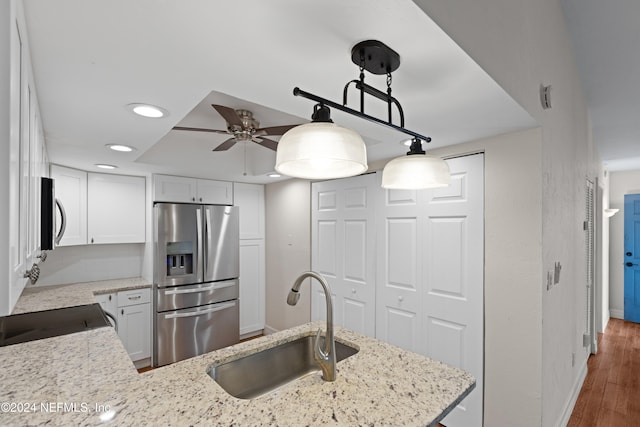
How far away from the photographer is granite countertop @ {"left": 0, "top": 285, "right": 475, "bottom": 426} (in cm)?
92

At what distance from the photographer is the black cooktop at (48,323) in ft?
5.57

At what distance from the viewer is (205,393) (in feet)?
3.41

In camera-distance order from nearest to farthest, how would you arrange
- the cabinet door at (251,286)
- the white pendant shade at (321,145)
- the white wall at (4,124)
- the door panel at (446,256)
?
the white wall at (4,124) → the white pendant shade at (321,145) → the door panel at (446,256) → the cabinet door at (251,286)

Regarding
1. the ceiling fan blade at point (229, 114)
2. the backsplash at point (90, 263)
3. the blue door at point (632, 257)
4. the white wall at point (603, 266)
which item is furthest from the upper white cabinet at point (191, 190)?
the blue door at point (632, 257)

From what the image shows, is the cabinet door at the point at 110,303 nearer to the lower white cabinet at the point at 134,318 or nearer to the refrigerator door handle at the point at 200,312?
the lower white cabinet at the point at 134,318

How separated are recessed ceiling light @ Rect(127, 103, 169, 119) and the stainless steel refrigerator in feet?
6.18

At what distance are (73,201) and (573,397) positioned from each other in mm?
4925

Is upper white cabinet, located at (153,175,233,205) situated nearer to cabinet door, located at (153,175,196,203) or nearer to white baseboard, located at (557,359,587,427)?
cabinet door, located at (153,175,196,203)

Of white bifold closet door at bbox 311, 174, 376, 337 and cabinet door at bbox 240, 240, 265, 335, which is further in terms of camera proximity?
cabinet door at bbox 240, 240, 265, 335

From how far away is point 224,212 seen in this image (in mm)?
3650

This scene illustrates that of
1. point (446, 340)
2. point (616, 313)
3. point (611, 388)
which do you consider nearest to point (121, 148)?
point (446, 340)

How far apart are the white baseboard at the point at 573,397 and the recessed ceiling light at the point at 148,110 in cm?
325

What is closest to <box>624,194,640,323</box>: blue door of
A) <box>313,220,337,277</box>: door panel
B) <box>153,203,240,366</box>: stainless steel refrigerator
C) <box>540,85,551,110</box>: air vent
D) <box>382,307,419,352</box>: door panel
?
<box>540,85,551,110</box>: air vent

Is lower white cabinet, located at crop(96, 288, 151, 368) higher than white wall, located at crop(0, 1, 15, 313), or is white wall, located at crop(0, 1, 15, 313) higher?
white wall, located at crop(0, 1, 15, 313)
